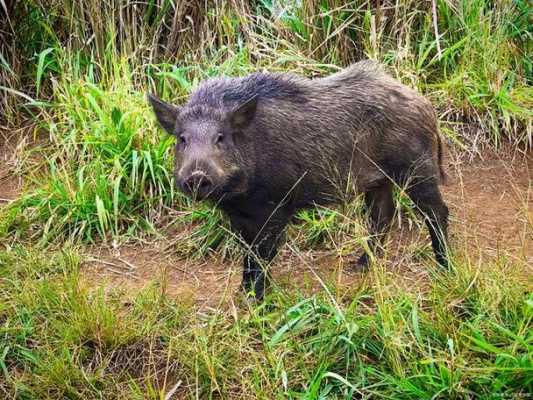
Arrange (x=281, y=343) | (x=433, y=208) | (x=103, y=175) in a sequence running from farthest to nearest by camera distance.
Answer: (x=103, y=175) → (x=433, y=208) → (x=281, y=343)

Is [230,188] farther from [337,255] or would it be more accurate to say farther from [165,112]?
[337,255]

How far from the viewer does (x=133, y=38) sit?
247 inches

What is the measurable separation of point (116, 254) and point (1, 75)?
1888 mm

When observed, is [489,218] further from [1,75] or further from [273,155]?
[1,75]

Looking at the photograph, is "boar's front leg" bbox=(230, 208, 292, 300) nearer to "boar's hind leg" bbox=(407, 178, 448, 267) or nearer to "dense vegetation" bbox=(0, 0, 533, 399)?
"dense vegetation" bbox=(0, 0, 533, 399)

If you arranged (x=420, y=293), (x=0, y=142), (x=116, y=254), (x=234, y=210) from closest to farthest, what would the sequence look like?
(x=420, y=293) → (x=234, y=210) → (x=116, y=254) → (x=0, y=142)

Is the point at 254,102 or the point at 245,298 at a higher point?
the point at 254,102

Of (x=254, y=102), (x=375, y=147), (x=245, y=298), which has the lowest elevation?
(x=245, y=298)

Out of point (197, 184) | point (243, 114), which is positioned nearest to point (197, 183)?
point (197, 184)

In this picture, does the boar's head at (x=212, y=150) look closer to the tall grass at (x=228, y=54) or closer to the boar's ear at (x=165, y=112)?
the boar's ear at (x=165, y=112)

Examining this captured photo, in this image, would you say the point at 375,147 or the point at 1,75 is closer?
the point at 375,147

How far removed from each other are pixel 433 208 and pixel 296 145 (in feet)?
2.69

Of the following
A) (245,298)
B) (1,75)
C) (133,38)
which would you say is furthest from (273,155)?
(1,75)

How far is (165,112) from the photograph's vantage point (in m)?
4.48
